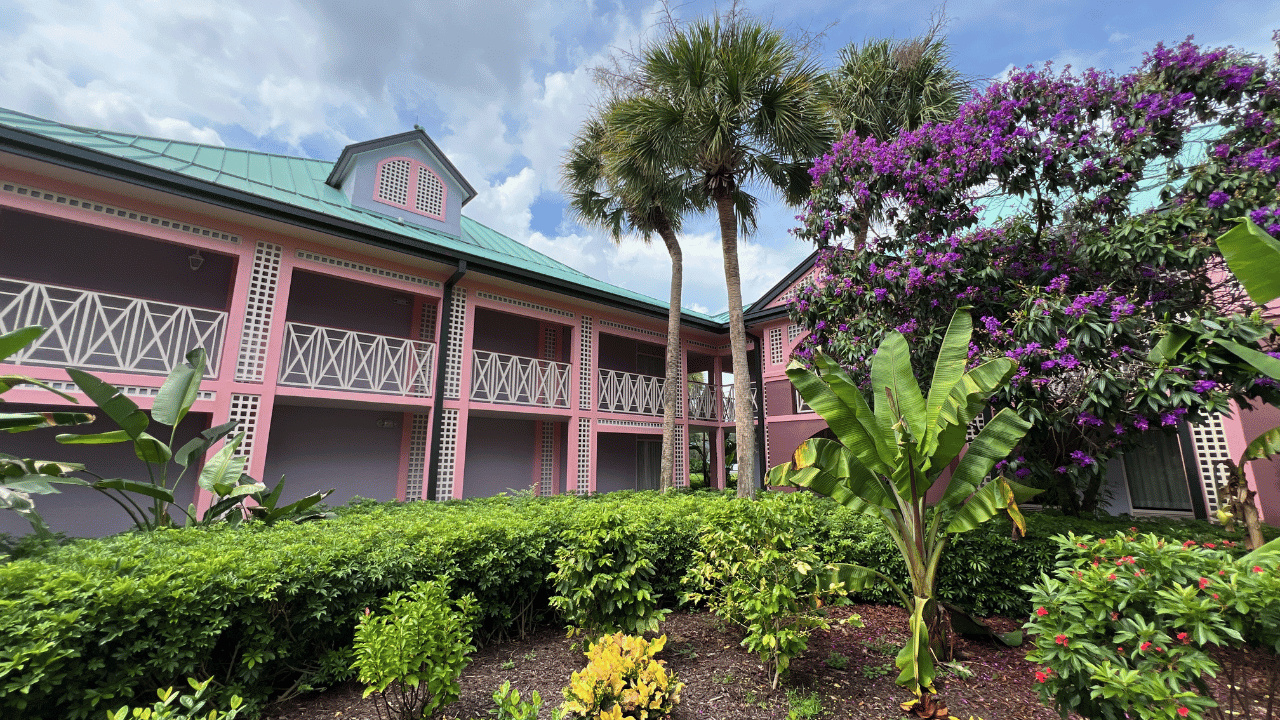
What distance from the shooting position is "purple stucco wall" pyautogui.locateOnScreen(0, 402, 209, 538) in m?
7.21

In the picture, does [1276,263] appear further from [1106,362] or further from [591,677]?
[591,677]

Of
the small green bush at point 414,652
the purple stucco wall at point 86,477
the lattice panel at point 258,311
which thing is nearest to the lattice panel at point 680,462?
the lattice panel at point 258,311

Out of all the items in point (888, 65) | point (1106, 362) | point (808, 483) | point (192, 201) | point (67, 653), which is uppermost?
point (888, 65)

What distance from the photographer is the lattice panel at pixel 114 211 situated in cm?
638

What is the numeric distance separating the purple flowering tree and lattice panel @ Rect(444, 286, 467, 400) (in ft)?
23.1

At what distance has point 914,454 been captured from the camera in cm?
396

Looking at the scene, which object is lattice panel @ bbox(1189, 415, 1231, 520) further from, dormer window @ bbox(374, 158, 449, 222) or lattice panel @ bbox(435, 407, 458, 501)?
dormer window @ bbox(374, 158, 449, 222)

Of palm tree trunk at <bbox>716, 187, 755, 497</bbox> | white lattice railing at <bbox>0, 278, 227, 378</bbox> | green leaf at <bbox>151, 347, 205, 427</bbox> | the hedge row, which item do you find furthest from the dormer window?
the hedge row

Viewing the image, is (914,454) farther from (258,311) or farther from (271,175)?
(271,175)

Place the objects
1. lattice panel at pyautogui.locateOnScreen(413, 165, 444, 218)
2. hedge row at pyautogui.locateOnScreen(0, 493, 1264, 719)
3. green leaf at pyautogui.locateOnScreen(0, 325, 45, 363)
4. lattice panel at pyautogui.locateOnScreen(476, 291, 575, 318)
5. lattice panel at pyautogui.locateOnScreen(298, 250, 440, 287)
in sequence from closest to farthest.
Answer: hedge row at pyautogui.locateOnScreen(0, 493, 1264, 719)
green leaf at pyautogui.locateOnScreen(0, 325, 45, 363)
lattice panel at pyautogui.locateOnScreen(298, 250, 440, 287)
lattice panel at pyautogui.locateOnScreen(476, 291, 575, 318)
lattice panel at pyautogui.locateOnScreen(413, 165, 444, 218)

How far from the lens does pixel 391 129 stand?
11.6 m

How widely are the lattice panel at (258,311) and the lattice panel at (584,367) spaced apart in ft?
19.2

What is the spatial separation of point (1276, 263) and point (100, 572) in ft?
25.0

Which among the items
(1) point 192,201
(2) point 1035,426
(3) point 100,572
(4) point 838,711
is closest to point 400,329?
(1) point 192,201
